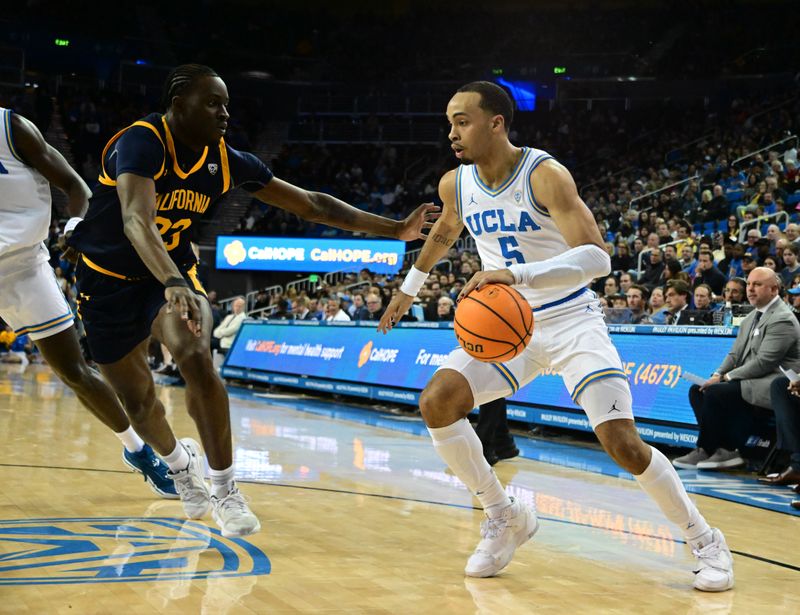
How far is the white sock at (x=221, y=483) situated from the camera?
4.16 m

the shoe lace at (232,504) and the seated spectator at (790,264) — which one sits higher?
the seated spectator at (790,264)

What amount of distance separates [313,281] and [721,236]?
14246 millimetres

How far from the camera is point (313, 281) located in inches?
1030

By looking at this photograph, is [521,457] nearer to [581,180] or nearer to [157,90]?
[581,180]

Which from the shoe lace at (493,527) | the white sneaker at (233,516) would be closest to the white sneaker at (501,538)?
the shoe lace at (493,527)

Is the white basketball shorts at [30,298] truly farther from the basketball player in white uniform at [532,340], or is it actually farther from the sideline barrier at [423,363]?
the sideline barrier at [423,363]

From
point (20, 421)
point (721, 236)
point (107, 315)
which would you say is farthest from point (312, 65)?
point (107, 315)

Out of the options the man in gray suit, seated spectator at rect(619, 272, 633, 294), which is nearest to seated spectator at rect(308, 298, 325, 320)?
seated spectator at rect(619, 272, 633, 294)

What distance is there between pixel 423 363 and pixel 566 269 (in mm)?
7682

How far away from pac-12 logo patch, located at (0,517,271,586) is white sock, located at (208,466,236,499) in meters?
0.23

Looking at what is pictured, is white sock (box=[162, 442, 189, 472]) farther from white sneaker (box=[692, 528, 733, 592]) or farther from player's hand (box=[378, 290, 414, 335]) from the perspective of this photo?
white sneaker (box=[692, 528, 733, 592])

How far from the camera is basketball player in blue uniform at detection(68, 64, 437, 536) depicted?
4.10m

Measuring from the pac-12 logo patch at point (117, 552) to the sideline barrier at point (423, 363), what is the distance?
1730 mm

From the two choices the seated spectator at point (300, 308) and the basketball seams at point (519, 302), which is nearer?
the basketball seams at point (519, 302)
